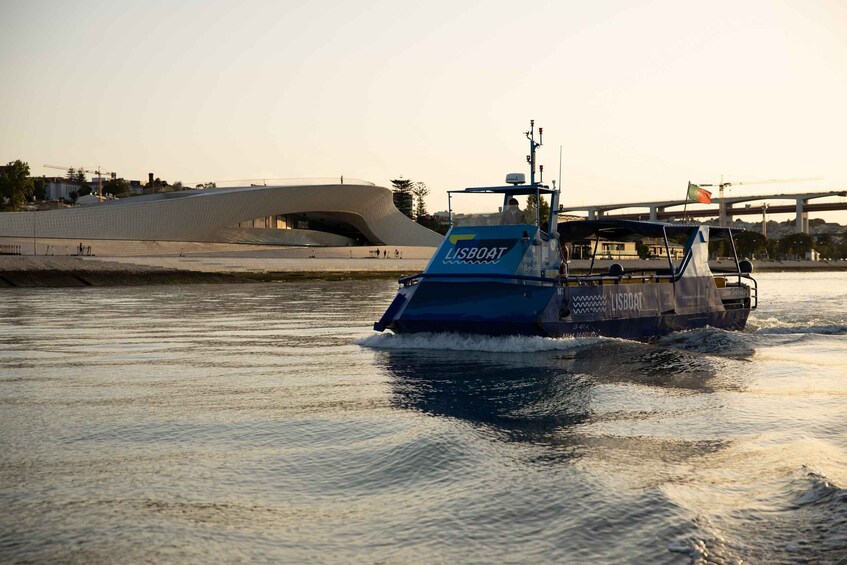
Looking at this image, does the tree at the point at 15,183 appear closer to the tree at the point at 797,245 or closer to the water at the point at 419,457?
the water at the point at 419,457

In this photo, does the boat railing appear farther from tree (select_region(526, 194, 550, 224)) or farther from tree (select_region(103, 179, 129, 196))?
tree (select_region(103, 179, 129, 196))

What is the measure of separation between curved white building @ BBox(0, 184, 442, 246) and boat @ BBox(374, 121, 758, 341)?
67084 millimetres

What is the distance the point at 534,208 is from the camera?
17656mm

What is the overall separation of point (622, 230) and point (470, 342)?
7161 mm

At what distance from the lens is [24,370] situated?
12.6 meters

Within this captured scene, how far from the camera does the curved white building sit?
265 feet

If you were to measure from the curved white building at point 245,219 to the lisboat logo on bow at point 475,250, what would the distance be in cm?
6716

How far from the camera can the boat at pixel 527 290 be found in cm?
1612

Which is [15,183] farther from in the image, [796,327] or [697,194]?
[796,327]

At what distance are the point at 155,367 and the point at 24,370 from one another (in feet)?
6.15

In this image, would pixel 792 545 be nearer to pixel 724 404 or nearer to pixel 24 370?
pixel 724 404

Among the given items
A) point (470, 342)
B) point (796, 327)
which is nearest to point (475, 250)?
point (470, 342)

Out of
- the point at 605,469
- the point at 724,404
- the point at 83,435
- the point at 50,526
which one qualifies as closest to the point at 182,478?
the point at 50,526

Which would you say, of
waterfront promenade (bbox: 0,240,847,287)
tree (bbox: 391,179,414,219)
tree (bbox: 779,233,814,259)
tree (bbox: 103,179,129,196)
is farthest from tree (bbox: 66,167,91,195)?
tree (bbox: 779,233,814,259)
